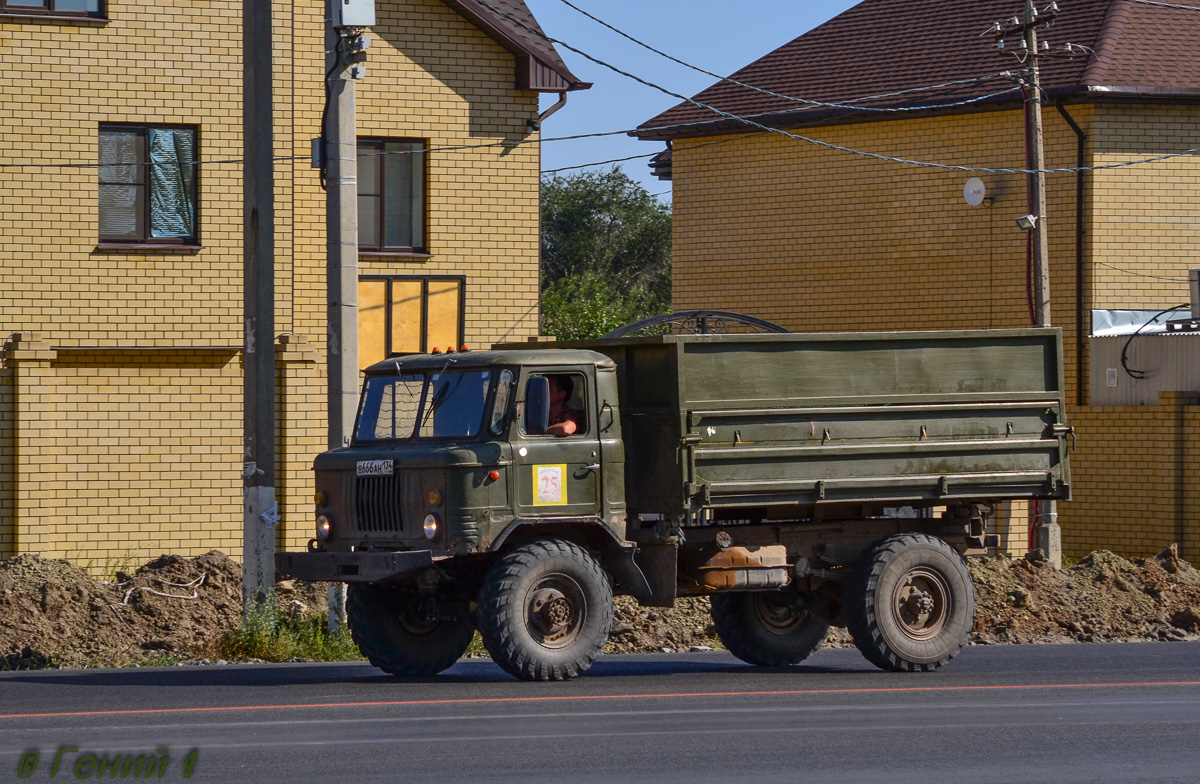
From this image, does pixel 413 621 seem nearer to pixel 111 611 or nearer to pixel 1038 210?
pixel 111 611

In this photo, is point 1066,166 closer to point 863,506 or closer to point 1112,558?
point 1112,558

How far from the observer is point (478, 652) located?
50.0 feet

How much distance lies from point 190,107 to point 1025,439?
11.0 m

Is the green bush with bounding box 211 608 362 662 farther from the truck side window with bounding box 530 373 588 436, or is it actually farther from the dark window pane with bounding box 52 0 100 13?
the dark window pane with bounding box 52 0 100 13

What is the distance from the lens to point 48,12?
1975 centimetres

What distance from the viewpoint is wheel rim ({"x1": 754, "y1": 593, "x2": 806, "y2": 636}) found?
14289 millimetres

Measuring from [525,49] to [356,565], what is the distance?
11181 mm

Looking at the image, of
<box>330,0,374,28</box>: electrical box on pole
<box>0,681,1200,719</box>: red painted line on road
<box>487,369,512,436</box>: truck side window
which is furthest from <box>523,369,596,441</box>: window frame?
<box>330,0,374,28</box>: electrical box on pole

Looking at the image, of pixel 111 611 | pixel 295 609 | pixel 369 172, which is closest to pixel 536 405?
pixel 295 609

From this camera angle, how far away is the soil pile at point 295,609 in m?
14.9

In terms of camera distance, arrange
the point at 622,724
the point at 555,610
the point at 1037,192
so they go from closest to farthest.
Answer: the point at 622,724, the point at 555,610, the point at 1037,192

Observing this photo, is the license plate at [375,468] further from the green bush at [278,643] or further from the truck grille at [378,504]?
the green bush at [278,643]

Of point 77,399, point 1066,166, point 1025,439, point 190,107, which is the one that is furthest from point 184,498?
point 1066,166

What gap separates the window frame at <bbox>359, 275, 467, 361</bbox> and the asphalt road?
329 inches
